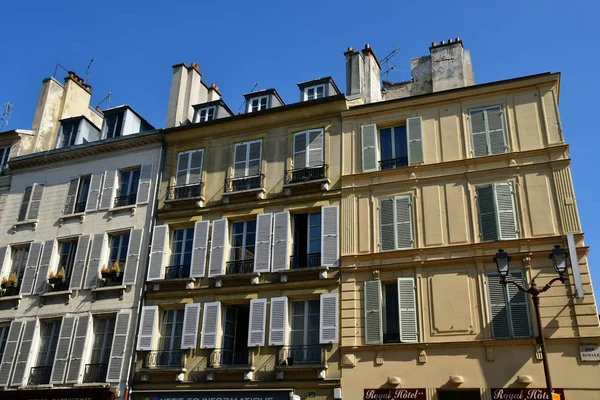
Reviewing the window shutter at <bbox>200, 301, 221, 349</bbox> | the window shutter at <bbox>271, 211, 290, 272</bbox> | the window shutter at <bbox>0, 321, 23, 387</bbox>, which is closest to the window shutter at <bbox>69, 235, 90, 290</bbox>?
the window shutter at <bbox>0, 321, 23, 387</bbox>

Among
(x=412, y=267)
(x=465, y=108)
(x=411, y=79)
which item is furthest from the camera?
(x=411, y=79)

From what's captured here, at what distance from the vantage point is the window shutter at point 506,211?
47.2 ft

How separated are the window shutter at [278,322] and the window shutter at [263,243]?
1.08 m

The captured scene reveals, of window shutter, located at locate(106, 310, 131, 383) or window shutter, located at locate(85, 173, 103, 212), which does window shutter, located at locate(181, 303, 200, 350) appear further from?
window shutter, located at locate(85, 173, 103, 212)

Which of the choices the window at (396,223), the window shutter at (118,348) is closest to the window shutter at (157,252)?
the window shutter at (118,348)

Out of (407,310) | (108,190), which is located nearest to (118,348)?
(108,190)

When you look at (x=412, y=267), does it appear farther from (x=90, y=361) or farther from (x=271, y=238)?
(x=90, y=361)

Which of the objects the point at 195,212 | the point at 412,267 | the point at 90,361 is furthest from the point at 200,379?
the point at 412,267

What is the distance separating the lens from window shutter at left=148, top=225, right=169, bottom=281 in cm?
1780

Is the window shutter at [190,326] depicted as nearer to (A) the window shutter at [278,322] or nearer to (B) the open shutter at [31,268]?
(A) the window shutter at [278,322]

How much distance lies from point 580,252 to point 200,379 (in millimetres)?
10400

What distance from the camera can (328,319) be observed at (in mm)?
15148

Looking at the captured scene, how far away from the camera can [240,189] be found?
18062 millimetres

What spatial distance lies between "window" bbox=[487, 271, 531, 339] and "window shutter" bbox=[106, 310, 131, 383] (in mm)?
10622
